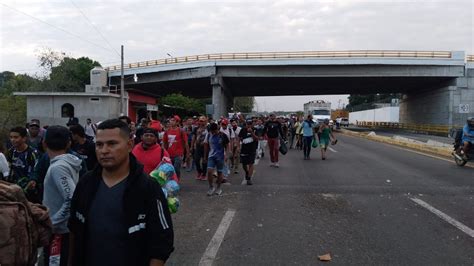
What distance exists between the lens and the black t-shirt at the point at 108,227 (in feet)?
8.34

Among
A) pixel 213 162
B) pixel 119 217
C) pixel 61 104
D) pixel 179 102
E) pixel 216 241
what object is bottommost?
pixel 216 241

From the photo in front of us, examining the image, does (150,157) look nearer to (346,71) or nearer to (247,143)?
(247,143)

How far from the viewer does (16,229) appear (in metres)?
2.25

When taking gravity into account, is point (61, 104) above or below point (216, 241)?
above

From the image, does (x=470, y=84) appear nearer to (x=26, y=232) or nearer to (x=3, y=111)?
(x=3, y=111)

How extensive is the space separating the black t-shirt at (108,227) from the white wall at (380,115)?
73528 millimetres

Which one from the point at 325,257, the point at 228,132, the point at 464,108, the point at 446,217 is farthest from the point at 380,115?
the point at 325,257

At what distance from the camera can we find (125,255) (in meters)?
2.56

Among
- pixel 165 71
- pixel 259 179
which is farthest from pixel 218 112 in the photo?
pixel 259 179

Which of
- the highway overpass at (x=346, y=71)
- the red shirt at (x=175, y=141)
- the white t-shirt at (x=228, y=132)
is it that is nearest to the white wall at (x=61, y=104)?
the highway overpass at (x=346, y=71)

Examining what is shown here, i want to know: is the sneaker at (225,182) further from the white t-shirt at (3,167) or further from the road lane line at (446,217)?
the white t-shirt at (3,167)

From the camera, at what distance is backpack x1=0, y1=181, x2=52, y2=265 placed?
2189 mm

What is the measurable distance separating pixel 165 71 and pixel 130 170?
45.9 metres

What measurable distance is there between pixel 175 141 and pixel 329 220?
14.2 feet
